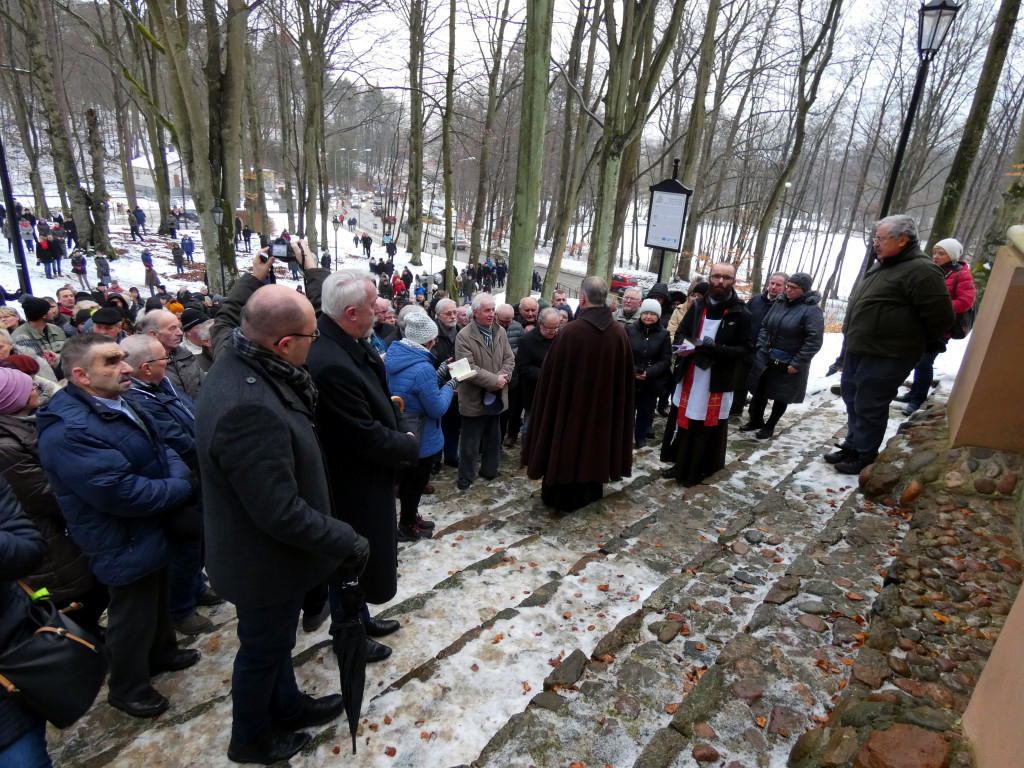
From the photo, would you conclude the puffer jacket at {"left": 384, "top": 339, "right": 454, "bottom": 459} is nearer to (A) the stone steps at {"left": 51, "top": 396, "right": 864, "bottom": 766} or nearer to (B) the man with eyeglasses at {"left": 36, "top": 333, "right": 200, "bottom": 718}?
(A) the stone steps at {"left": 51, "top": 396, "right": 864, "bottom": 766}

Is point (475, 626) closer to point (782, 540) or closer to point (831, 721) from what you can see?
point (831, 721)

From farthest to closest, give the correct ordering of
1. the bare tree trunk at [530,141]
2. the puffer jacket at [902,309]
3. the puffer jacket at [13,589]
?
1. the bare tree trunk at [530,141]
2. the puffer jacket at [902,309]
3. the puffer jacket at [13,589]

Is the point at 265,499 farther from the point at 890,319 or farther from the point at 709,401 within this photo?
the point at 890,319

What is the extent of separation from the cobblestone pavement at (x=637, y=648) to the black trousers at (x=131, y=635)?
19 cm

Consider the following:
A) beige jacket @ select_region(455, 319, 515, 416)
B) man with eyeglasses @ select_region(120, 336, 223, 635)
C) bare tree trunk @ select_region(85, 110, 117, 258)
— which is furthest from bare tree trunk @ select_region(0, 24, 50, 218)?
man with eyeglasses @ select_region(120, 336, 223, 635)

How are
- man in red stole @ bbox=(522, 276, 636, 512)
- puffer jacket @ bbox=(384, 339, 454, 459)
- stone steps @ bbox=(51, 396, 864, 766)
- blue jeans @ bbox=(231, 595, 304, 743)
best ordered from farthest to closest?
1. man in red stole @ bbox=(522, 276, 636, 512)
2. puffer jacket @ bbox=(384, 339, 454, 459)
3. stone steps @ bbox=(51, 396, 864, 766)
4. blue jeans @ bbox=(231, 595, 304, 743)

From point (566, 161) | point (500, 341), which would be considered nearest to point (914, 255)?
point (500, 341)

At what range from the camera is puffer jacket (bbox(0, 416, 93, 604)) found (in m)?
2.48

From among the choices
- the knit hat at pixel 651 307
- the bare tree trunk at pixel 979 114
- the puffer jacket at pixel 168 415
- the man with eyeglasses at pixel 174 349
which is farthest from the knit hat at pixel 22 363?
the bare tree trunk at pixel 979 114

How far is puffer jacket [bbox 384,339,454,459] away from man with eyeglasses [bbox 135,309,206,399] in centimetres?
130

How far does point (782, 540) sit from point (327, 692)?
3.33 m

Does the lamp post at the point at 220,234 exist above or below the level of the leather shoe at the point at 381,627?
above

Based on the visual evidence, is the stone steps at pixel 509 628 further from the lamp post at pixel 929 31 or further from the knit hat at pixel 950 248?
the lamp post at pixel 929 31

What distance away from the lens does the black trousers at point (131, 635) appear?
2.56 meters
